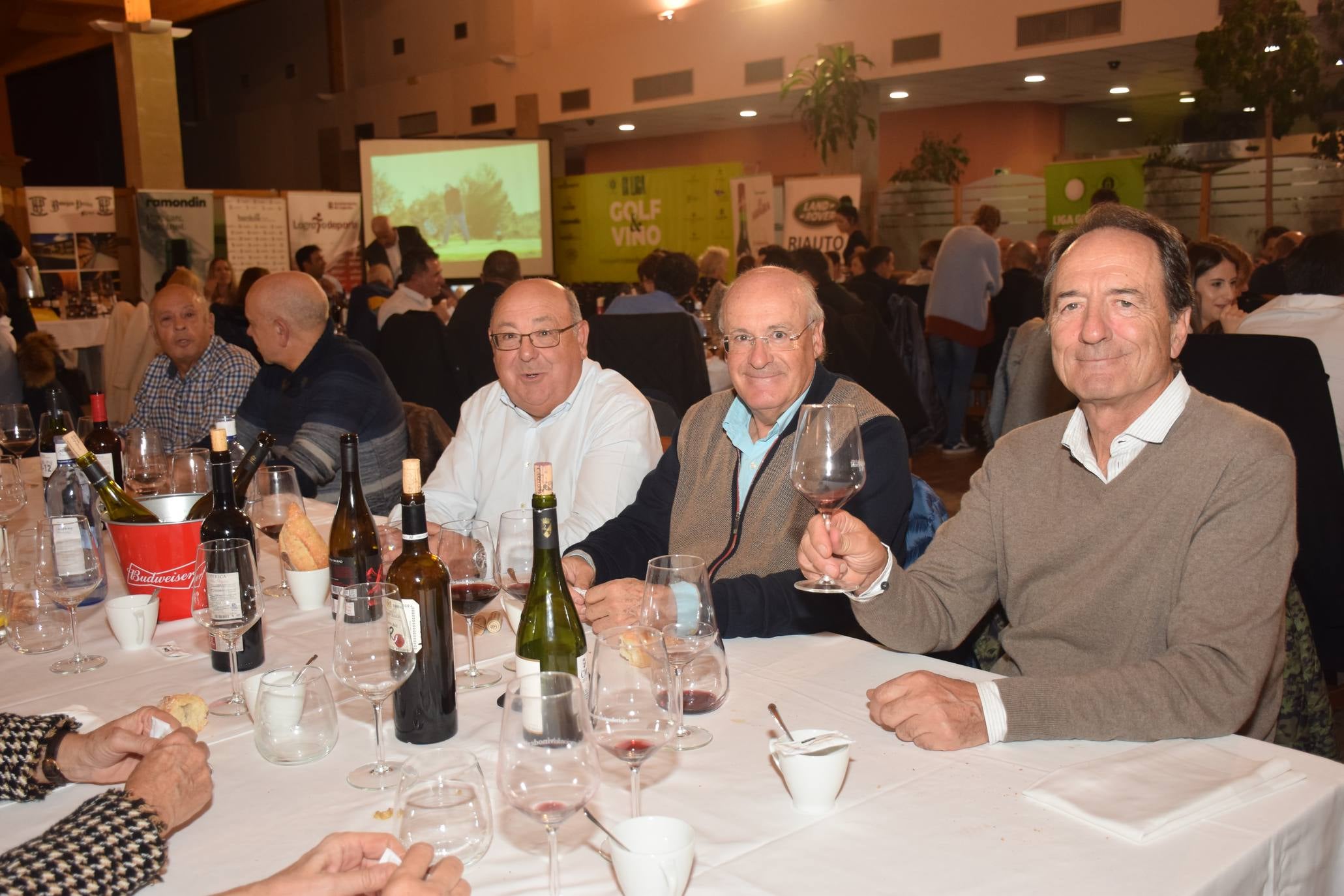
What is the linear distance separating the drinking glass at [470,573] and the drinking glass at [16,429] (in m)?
2.33

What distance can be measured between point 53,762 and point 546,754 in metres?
0.75

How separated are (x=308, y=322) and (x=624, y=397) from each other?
4.11 feet

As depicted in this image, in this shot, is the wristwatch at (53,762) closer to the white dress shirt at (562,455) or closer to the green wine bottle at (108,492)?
the green wine bottle at (108,492)

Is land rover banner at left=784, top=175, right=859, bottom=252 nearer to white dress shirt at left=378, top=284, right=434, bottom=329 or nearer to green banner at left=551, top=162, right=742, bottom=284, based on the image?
green banner at left=551, top=162, right=742, bottom=284

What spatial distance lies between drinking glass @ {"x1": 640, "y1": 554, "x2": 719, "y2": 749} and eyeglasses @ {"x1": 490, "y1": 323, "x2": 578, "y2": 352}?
1.36 m

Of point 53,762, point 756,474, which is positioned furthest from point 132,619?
point 756,474

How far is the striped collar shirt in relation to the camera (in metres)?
1.59

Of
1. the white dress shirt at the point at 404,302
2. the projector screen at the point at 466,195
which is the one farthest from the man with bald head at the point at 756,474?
the projector screen at the point at 466,195

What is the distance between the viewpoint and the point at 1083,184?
10.5 metres

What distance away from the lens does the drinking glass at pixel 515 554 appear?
5.30ft

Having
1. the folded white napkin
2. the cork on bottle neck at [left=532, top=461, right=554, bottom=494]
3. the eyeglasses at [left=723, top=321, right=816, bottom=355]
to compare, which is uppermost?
the eyeglasses at [left=723, top=321, right=816, bottom=355]

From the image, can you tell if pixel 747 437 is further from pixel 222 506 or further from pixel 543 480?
pixel 222 506

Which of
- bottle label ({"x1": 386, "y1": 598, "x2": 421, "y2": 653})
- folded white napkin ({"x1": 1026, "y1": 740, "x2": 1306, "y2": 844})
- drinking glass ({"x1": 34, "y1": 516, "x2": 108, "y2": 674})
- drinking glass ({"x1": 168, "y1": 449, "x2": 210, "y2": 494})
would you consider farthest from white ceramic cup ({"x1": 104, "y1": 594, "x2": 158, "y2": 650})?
folded white napkin ({"x1": 1026, "y1": 740, "x2": 1306, "y2": 844})

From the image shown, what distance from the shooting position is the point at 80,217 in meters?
9.34
